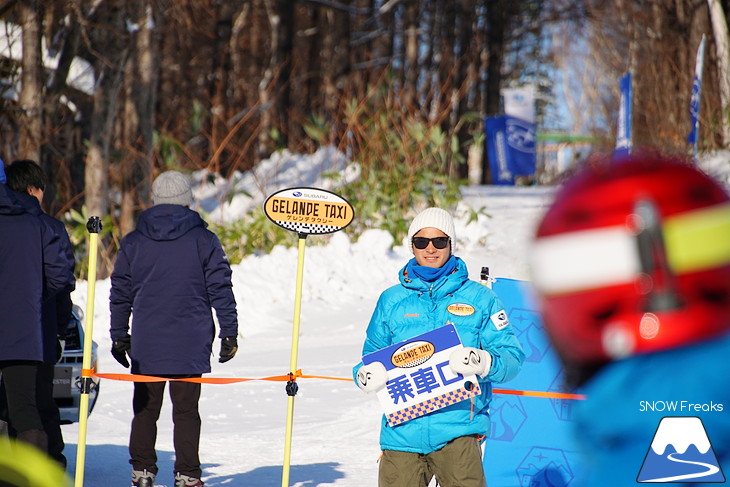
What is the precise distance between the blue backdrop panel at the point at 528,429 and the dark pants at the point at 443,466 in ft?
4.04

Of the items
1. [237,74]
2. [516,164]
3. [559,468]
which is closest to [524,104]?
[516,164]

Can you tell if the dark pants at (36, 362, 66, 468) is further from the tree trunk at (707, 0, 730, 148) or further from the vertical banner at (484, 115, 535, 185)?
the vertical banner at (484, 115, 535, 185)

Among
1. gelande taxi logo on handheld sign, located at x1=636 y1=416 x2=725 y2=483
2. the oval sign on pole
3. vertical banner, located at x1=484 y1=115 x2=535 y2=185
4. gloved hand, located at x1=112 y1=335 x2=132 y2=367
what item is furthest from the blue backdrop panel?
vertical banner, located at x1=484 y1=115 x2=535 y2=185

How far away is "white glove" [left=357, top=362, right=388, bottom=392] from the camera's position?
3490 millimetres

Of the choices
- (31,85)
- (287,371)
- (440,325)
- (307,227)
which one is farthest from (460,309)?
(31,85)

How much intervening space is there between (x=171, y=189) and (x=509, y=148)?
22362 mm

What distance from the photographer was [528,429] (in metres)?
4.86

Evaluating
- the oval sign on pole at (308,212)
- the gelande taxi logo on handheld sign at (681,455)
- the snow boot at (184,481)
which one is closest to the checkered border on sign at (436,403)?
the oval sign on pole at (308,212)

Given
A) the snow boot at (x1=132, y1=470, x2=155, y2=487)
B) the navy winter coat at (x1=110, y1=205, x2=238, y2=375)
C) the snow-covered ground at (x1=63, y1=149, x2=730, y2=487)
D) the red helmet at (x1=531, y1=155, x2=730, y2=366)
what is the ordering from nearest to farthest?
the red helmet at (x1=531, y1=155, x2=730, y2=366), the navy winter coat at (x1=110, y1=205, x2=238, y2=375), the snow boot at (x1=132, y1=470, x2=155, y2=487), the snow-covered ground at (x1=63, y1=149, x2=730, y2=487)

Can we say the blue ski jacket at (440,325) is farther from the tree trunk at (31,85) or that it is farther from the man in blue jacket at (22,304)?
the tree trunk at (31,85)

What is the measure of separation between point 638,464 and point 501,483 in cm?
405

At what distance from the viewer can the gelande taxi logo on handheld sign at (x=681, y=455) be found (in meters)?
1.05

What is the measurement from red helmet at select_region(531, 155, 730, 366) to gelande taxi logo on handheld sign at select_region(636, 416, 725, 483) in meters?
0.31

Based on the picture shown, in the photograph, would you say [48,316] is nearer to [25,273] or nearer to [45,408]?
[25,273]
